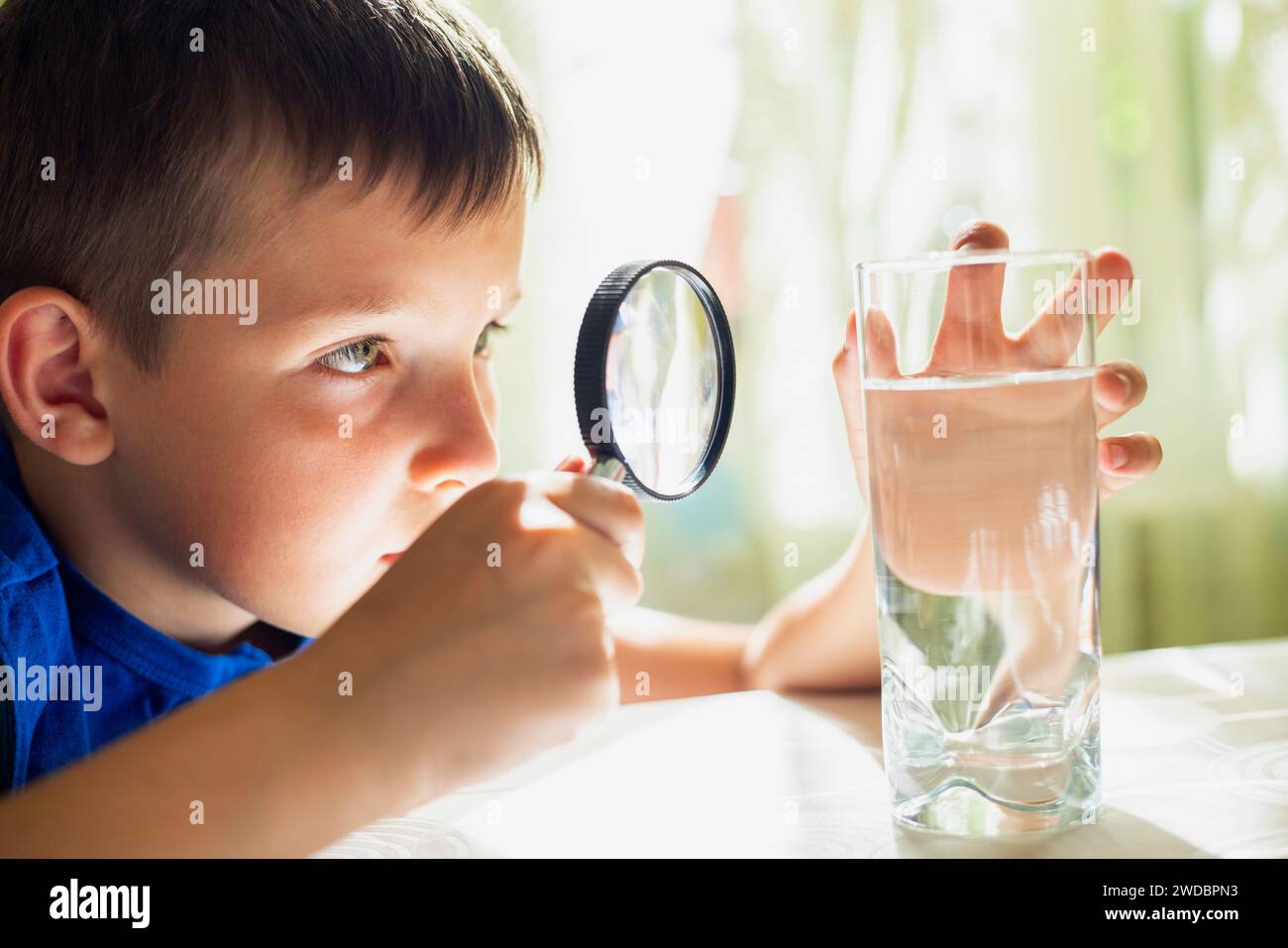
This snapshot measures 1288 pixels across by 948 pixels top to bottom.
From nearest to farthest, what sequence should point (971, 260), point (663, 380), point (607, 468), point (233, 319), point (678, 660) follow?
point (971, 260)
point (607, 468)
point (663, 380)
point (233, 319)
point (678, 660)

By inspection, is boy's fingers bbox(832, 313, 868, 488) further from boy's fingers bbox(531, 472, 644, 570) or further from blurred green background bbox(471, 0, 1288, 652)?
blurred green background bbox(471, 0, 1288, 652)

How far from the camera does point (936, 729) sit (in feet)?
2.13

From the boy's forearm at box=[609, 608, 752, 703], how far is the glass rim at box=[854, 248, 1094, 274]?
773 mm

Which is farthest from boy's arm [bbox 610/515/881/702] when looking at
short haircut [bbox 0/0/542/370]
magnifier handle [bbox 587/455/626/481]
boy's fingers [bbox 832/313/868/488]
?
short haircut [bbox 0/0/542/370]

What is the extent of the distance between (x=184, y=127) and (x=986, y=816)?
2.49ft

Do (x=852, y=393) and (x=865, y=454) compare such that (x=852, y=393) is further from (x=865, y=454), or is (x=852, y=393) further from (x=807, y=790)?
(x=807, y=790)

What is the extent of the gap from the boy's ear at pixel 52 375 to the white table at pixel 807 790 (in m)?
0.46

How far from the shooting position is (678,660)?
4.68 feet

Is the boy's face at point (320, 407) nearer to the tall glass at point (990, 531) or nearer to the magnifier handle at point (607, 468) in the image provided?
the magnifier handle at point (607, 468)

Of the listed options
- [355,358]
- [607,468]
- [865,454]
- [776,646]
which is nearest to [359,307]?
[355,358]

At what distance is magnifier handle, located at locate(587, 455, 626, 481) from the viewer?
2.42ft

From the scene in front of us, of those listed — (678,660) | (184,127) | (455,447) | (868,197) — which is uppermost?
(868,197)

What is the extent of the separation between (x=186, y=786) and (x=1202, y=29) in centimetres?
228

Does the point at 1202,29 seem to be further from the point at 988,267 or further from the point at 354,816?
the point at 354,816
